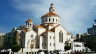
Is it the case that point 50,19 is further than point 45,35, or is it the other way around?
point 50,19

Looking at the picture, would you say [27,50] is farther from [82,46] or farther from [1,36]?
[1,36]

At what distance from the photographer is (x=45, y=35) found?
179 ft

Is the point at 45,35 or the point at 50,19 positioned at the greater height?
the point at 50,19

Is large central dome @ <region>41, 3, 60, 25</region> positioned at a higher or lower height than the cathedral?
higher

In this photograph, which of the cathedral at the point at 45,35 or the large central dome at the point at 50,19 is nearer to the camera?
the cathedral at the point at 45,35

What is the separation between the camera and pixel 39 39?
5350 centimetres

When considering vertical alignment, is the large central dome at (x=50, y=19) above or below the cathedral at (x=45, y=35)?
above

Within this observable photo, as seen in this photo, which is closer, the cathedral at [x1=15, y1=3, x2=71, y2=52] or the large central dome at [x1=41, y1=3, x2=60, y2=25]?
the cathedral at [x1=15, y1=3, x2=71, y2=52]

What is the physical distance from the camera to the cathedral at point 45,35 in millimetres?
52406

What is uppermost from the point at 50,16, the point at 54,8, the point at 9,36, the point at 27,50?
the point at 54,8

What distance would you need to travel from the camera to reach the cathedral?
52.4m

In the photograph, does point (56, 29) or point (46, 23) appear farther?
point (46, 23)

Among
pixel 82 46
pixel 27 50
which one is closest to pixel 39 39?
pixel 27 50

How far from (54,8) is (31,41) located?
2142cm
